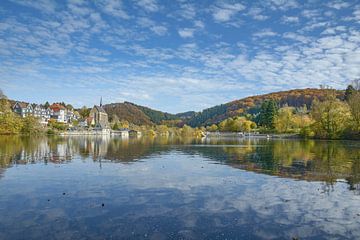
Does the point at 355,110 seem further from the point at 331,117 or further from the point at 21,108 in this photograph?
the point at 21,108

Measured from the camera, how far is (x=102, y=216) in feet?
42.2

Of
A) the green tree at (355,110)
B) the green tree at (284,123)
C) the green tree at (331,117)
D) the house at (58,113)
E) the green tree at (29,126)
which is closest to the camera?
the green tree at (355,110)

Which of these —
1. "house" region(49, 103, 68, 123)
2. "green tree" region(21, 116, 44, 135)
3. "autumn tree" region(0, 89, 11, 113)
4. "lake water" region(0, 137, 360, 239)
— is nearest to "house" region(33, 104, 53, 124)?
"house" region(49, 103, 68, 123)

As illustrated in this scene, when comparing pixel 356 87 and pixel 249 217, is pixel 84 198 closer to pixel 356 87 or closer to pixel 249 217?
pixel 249 217

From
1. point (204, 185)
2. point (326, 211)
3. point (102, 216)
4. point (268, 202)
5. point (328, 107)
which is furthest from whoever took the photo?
point (328, 107)

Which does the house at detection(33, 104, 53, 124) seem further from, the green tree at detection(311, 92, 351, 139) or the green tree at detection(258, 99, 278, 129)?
the green tree at detection(311, 92, 351, 139)

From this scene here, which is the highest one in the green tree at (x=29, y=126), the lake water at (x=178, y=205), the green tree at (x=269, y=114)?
the green tree at (x=269, y=114)

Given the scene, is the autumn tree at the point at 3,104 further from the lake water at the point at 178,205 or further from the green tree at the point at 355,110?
the green tree at the point at 355,110

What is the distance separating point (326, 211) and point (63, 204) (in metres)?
11.5

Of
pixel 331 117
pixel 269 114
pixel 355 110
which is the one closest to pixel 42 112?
pixel 269 114

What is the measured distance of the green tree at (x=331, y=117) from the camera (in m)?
89.9

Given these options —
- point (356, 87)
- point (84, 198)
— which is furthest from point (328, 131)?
point (84, 198)

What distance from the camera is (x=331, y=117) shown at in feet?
301

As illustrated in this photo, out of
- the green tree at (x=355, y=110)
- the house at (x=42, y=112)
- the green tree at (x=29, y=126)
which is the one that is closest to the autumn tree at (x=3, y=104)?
the green tree at (x=29, y=126)
